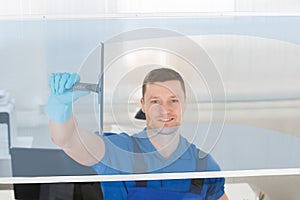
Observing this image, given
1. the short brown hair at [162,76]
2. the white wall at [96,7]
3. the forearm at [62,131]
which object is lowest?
the forearm at [62,131]

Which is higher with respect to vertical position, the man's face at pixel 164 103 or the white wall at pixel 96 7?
the white wall at pixel 96 7

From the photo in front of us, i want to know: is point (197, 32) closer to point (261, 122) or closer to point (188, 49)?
point (188, 49)

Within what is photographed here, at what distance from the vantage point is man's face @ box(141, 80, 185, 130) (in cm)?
112

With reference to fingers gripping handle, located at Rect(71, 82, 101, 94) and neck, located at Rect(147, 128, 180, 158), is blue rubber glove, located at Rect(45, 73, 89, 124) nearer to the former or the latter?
fingers gripping handle, located at Rect(71, 82, 101, 94)

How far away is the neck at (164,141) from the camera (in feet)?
3.73

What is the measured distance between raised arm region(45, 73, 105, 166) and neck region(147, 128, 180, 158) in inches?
3.8

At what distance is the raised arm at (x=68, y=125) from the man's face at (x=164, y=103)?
108 mm

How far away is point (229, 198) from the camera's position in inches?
47.9

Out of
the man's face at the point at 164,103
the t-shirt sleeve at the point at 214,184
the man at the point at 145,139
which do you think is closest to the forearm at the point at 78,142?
the man at the point at 145,139

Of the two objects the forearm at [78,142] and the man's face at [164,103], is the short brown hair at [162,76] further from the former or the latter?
the forearm at [78,142]

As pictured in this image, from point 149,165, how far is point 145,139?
0.17 ft

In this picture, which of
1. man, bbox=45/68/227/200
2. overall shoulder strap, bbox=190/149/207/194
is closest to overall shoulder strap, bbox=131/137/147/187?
man, bbox=45/68/227/200

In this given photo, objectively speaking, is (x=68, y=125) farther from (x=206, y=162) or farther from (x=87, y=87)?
(x=206, y=162)

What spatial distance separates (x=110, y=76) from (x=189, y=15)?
0.19m
